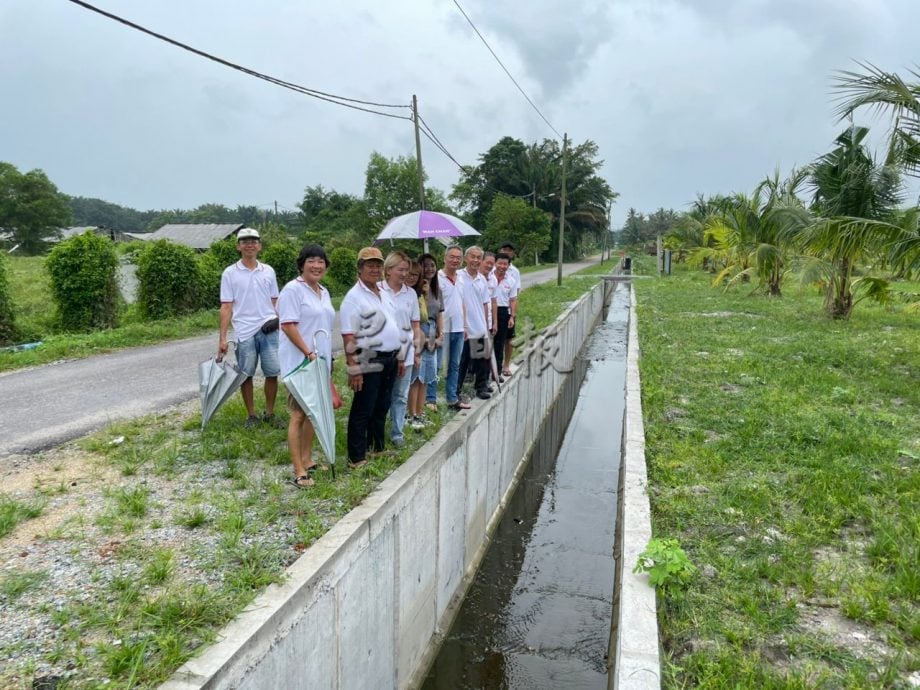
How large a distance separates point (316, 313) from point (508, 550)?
11.6ft

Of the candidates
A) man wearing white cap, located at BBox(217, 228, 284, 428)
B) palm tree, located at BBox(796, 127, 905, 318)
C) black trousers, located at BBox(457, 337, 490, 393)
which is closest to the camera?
man wearing white cap, located at BBox(217, 228, 284, 428)

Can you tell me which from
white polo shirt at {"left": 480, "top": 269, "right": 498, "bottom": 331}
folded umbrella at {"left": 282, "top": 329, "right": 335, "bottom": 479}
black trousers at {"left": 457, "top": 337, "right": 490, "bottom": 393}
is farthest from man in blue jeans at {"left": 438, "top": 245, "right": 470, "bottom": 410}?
folded umbrella at {"left": 282, "top": 329, "right": 335, "bottom": 479}

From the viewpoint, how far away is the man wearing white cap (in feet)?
16.8

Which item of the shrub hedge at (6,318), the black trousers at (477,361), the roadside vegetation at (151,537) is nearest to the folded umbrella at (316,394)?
the roadside vegetation at (151,537)

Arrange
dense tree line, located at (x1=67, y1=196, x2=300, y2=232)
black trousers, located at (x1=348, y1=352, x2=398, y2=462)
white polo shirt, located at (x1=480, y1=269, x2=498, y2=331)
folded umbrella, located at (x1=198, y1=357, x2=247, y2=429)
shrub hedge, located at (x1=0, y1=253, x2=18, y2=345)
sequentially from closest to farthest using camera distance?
black trousers, located at (x1=348, y1=352, x2=398, y2=462), folded umbrella, located at (x1=198, y1=357, x2=247, y2=429), white polo shirt, located at (x1=480, y1=269, x2=498, y2=331), shrub hedge, located at (x1=0, y1=253, x2=18, y2=345), dense tree line, located at (x1=67, y1=196, x2=300, y2=232)

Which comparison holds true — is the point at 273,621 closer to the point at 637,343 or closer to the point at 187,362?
the point at 187,362

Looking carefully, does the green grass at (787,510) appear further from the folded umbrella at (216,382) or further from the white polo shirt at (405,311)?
the folded umbrella at (216,382)

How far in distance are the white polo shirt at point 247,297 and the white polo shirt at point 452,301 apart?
1707mm

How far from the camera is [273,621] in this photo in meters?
2.63

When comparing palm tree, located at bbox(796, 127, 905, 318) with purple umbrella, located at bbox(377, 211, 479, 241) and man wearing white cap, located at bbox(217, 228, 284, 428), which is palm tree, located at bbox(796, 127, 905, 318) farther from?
man wearing white cap, located at bbox(217, 228, 284, 428)

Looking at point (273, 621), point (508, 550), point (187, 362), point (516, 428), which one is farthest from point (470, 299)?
point (187, 362)

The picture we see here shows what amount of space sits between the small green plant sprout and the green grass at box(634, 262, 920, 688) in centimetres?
8

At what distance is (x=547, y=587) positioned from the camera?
5.55m

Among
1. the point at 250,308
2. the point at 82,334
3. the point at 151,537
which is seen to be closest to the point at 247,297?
the point at 250,308
